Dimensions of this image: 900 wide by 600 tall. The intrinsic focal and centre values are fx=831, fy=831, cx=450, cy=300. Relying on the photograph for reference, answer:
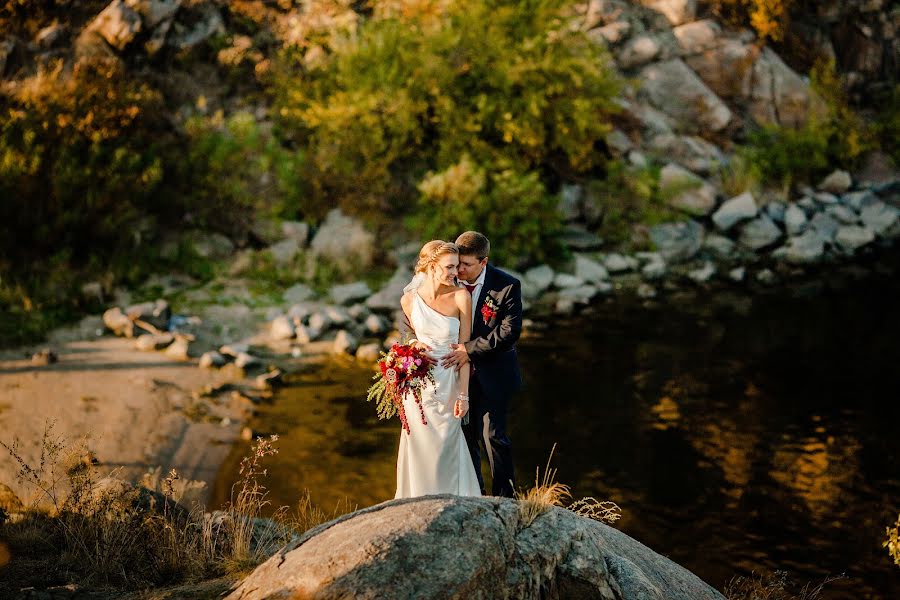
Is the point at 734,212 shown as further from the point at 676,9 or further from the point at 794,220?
the point at 676,9

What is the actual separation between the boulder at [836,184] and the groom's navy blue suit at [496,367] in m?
20.6

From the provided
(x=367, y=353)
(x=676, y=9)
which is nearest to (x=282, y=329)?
(x=367, y=353)

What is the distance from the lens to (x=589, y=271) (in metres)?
19.1

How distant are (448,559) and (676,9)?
26.5 meters

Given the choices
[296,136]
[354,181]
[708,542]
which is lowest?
[708,542]

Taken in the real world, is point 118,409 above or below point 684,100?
below

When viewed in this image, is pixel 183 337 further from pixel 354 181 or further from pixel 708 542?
pixel 708 542

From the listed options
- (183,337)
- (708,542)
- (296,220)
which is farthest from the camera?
(296,220)

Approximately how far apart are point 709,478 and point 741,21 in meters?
22.4

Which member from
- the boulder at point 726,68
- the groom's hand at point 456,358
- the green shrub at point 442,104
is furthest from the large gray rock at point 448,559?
the boulder at point 726,68

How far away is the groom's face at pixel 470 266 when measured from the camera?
6.95 meters

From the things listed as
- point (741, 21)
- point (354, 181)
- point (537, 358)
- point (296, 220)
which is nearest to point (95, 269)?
point (296, 220)

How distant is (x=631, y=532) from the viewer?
8.89m

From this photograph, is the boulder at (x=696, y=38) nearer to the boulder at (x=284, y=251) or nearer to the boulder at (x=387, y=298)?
the boulder at (x=387, y=298)
